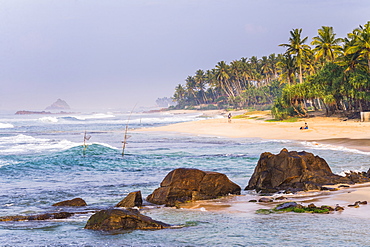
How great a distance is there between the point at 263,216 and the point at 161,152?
2121 centimetres

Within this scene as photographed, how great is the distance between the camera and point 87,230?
10.0 m

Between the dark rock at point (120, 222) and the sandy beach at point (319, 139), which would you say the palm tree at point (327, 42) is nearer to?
the sandy beach at point (319, 139)

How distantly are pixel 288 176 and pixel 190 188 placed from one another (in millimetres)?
3751

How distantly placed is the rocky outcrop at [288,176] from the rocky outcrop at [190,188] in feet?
3.97

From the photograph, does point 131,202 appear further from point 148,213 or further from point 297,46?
point 297,46

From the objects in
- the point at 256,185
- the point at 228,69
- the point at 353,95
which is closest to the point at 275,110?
the point at 353,95

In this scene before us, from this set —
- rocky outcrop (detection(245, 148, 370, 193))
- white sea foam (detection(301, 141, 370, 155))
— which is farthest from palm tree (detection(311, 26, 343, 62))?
rocky outcrop (detection(245, 148, 370, 193))

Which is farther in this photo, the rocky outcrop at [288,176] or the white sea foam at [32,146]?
the white sea foam at [32,146]

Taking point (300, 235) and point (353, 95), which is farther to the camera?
point (353, 95)

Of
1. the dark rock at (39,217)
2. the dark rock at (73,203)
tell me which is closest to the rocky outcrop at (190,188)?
the dark rock at (73,203)

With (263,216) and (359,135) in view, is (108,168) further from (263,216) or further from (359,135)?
(359,135)

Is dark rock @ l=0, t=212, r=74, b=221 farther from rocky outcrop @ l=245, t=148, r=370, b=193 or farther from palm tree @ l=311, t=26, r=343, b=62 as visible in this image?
palm tree @ l=311, t=26, r=343, b=62

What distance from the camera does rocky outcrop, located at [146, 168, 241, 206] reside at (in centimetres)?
1398

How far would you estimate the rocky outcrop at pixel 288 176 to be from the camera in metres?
15.5
